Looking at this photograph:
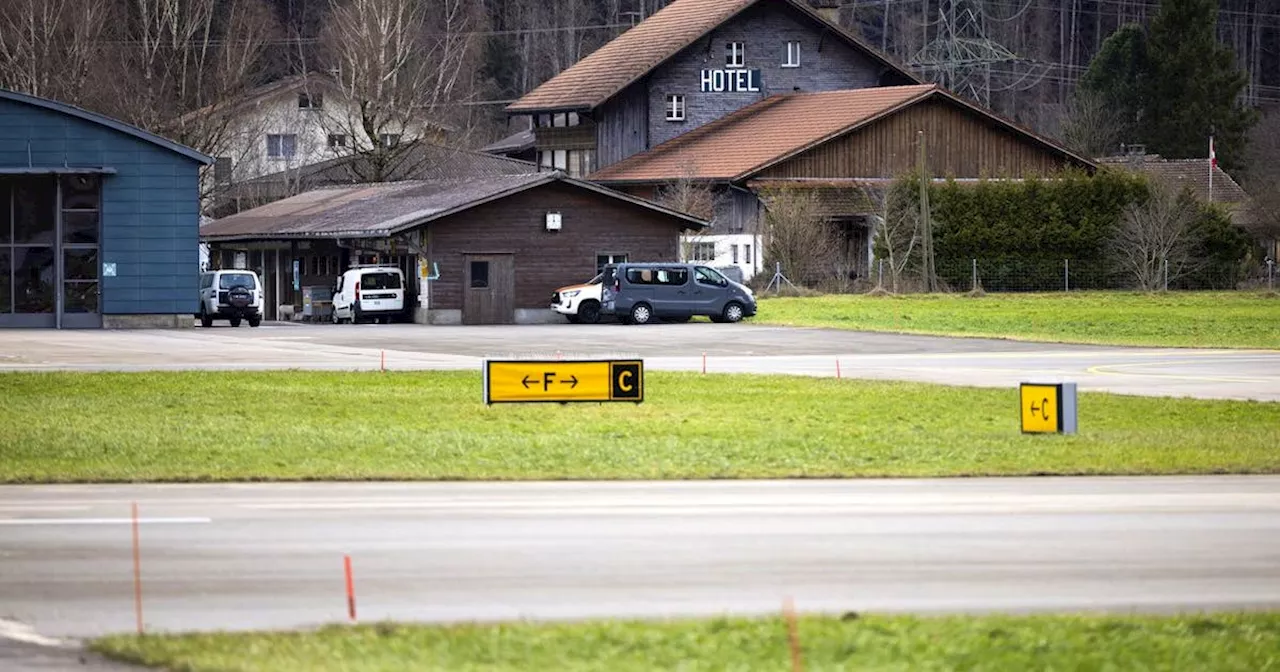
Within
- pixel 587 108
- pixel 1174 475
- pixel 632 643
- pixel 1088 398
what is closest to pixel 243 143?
pixel 587 108

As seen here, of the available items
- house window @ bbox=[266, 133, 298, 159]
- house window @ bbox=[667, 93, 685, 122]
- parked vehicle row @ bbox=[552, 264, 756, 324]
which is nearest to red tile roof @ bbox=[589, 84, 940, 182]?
house window @ bbox=[667, 93, 685, 122]

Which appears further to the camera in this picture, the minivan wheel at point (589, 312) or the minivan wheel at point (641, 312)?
the minivan wheel at point (589, 312)

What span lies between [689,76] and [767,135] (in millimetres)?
6730

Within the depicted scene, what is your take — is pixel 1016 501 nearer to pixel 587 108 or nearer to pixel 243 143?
pixel 587 108

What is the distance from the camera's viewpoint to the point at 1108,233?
74.0m

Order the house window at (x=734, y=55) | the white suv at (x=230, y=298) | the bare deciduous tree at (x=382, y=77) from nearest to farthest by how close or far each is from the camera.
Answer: the white suv at (x=230, y=298)
the bare deciduous tree at (x=382, y=77)
the house window at (x=734, y=55)

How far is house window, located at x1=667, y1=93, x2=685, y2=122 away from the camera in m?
84.9

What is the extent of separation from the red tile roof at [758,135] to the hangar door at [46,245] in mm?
28373

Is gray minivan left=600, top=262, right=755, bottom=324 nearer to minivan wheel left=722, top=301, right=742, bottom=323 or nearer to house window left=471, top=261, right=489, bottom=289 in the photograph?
minivan wheel left=722, top=301, right=742, bottom=323

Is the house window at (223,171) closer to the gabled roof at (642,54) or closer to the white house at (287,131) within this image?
the white house at (287,131)

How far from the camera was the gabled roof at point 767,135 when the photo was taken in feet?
252

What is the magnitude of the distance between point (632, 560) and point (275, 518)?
378 centimetres

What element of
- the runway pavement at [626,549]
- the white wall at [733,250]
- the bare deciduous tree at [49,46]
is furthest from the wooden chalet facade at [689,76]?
the runway pavement at [626,549]

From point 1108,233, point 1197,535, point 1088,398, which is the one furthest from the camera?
point 1108,233
